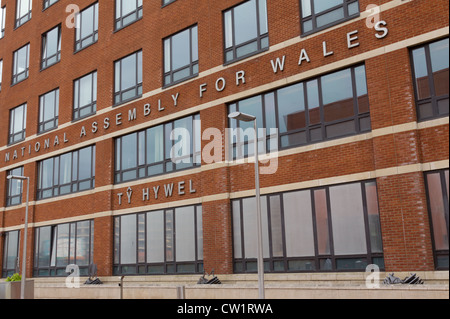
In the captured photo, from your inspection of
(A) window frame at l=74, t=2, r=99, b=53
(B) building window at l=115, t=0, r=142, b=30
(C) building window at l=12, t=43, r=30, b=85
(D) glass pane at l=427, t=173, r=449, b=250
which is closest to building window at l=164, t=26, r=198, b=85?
(B) building window at l=115, t=0, r=142, b=30

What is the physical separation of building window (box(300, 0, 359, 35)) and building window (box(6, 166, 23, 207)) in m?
20.9

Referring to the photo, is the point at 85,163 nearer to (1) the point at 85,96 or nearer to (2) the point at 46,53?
(1) the point at 85,96

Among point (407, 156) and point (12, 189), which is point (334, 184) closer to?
point (407, 156)

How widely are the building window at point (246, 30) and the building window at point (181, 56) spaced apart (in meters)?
1.85

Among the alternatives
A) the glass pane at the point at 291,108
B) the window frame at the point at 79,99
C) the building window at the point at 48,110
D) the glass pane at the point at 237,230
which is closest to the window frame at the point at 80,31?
the window frame at the point at 79,99

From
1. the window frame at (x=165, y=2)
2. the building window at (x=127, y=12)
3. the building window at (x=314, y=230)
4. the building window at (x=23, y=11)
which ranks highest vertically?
the building window at (x=23, y=11)

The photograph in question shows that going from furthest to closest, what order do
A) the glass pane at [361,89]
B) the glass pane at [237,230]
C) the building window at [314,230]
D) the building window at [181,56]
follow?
the building window at [181,56] < the glass pane at [237,230] < the glass pane at [361,89] < the building window at [314,230]

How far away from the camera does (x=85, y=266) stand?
2467 centimetres

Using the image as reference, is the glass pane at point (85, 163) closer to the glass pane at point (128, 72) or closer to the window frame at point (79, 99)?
the window frame at point (79, 99)

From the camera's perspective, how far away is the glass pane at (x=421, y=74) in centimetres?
1508

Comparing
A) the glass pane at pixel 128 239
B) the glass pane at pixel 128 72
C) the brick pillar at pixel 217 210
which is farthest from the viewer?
the glass pane at pixel 128 72

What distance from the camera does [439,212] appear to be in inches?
562

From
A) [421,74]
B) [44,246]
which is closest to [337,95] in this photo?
[421,74]

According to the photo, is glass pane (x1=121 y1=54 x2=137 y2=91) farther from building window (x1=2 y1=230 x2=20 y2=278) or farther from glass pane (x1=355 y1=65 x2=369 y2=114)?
building window (x1=2 y1=230 x2=20 y2=278)
